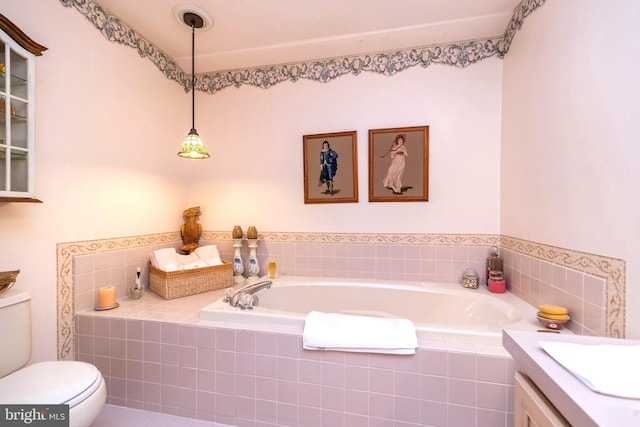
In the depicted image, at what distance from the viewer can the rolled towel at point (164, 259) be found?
2033 mm

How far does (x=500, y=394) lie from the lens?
1.14 m

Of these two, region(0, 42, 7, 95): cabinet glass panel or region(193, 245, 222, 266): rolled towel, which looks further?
region(193, 245, 222, 266): rolled towel

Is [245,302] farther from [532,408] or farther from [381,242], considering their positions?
[532,408]

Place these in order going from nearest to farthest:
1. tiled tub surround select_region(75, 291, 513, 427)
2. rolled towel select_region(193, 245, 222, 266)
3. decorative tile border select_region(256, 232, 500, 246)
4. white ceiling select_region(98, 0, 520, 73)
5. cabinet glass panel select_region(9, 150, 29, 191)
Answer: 1. tiled tub surround select_region(75, 291, 513, 427)
2. cabinet glass panel select_region(9, 150, 29, 191)
3. white ceiling select_region(98, 0, 520, 73)
4. decorative tile border select_region(256, 232, 500, 246)
5. rolled towel select_region(193, 245, 222, 266)

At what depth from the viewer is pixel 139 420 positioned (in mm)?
1467

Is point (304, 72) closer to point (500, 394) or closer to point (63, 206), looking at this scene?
point (63, 206)

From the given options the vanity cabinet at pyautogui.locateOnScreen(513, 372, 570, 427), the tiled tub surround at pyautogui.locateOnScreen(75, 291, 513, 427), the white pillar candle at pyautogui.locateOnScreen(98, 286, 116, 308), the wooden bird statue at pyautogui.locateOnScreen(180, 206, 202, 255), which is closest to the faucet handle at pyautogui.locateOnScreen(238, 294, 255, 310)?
the tiled tub surround at pyautogui.locateOnScreen(75, 291, 513, 427)

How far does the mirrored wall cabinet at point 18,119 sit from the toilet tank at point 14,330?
449mm

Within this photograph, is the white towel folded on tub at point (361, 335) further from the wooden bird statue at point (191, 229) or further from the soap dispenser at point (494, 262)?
the wooden bird statue at point (191, 229)

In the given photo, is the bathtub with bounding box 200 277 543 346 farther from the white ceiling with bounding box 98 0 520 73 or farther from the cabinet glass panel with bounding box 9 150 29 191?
the white ceiling with bounding box 98 0 520 73

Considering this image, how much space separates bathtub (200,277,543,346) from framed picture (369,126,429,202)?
2.37 ft

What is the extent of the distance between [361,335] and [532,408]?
2.37ft

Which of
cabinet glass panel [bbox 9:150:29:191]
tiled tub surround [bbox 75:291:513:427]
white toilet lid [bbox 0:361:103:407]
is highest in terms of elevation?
cabinet glass panel [bbox 9:150:29:191]

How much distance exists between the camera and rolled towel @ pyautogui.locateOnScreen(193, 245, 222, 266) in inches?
88.2
